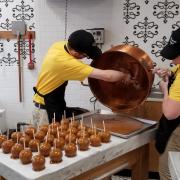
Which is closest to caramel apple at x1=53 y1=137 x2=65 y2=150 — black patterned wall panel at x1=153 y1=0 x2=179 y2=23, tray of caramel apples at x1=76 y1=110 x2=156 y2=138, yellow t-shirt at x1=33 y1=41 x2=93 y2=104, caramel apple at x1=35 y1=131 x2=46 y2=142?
caramel apple at x1=35 y1=131 x2=46 y2=142

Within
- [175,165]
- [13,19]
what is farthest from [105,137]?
[13,19]

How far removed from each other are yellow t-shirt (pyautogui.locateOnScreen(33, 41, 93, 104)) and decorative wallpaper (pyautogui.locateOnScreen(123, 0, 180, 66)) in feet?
3.11

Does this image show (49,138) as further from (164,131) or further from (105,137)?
(164,131)

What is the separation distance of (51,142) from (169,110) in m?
0.62

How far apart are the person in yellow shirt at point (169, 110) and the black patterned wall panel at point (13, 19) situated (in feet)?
5.79

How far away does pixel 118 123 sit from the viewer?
191 centimetres

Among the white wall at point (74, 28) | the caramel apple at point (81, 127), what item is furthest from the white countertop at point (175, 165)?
the white wall at point (74, 28)

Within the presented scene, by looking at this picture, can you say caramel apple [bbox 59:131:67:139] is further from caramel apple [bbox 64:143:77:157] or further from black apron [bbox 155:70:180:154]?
black apron [bbox 155:70:180:154]

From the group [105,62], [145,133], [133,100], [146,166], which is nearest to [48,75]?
[105,62]

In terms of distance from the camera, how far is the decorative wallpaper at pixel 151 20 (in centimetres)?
263

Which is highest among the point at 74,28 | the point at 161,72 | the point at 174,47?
the point at 74,28

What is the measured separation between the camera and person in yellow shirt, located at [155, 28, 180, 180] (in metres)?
1.57

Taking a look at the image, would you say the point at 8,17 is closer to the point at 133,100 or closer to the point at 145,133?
the point at 133,100

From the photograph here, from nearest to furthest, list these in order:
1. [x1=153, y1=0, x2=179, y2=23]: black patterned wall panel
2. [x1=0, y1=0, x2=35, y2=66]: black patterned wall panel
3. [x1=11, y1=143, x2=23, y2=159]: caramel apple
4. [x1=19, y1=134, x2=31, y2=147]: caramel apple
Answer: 1. [x1=11, y1=143, x2=23, y2=159]: caramel apple
2. [x1=19, y1=134, x2=31, y2=147]: caramel apple
3. [x1=153, y1=0, x2=179, y2=23]: black patterned wall panel
4. [x1=0, y1=0, x2=35, y2=66]: black patterned wall panel
